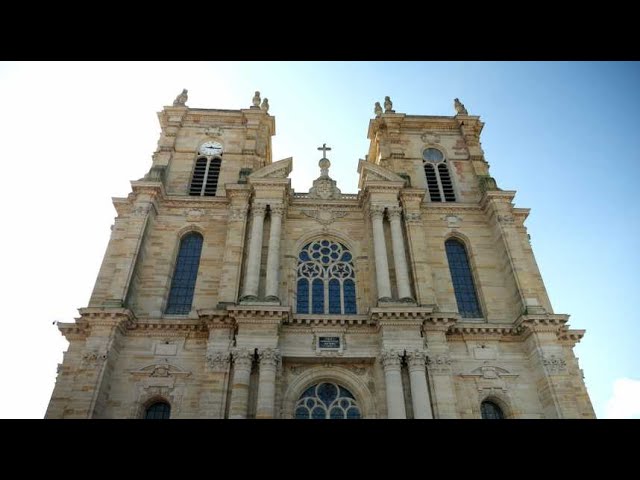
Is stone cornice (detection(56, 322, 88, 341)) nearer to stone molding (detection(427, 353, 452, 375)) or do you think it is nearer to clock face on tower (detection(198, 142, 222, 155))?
clock face on tower (detection(198, 142, 222, 155))

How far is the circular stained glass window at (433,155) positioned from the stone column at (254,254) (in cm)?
1168

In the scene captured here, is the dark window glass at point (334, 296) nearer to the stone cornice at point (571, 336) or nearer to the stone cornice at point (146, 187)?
the stone cornice at point (571, 336)

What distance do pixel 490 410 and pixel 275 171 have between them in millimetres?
15497

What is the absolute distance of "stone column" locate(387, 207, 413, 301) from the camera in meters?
20.0

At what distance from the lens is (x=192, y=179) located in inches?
1033

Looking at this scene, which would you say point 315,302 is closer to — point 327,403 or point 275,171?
point 327,403

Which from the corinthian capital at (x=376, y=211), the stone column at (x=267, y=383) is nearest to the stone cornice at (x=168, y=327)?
the stone column at (x=267, y=383)

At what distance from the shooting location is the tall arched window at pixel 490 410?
60.5 ft

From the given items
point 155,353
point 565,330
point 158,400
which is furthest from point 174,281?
point 565,330

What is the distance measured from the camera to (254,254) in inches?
823

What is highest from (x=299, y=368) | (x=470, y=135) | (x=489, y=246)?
(x=470, y=135)

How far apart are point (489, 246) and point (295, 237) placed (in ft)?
33.7

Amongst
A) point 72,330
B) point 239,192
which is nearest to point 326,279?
point 239,192
